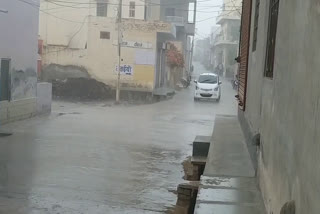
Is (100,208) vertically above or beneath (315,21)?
beneath

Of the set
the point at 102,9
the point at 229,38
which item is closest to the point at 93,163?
the point at 102,9

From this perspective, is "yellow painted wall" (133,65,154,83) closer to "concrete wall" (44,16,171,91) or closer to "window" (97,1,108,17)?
"concrete wall" (44,16,171,91)

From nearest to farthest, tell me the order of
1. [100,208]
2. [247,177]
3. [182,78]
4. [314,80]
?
[314,80]
[247,177]
[100,208]
[182,78]

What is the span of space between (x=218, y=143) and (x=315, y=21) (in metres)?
Result: 6.10

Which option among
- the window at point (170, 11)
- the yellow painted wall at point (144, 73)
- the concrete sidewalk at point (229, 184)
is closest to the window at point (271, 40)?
the concrete sidewalk at point (229, 184)

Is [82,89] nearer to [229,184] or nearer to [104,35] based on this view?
[104,35]

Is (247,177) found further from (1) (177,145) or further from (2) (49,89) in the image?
(2) (49,89)

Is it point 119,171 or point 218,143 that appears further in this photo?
point 119,171

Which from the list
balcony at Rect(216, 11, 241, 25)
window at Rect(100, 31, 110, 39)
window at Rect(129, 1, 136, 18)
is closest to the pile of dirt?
window at Rect(100, 31, 110, 39)

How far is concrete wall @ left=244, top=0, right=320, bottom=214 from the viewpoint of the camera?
8.63ft

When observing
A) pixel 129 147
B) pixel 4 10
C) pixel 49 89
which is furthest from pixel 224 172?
pixel 49 89

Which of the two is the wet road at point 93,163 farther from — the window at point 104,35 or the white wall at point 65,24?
the white wall at point 65,24

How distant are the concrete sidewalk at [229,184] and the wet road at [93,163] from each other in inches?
44.5

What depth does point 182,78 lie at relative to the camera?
4719 centimetres
